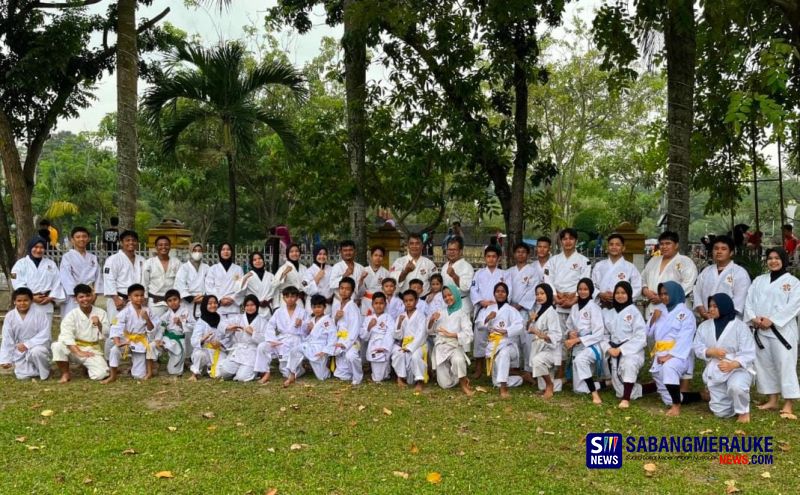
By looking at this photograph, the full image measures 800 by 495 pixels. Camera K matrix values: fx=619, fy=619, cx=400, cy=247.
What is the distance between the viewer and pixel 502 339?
6.80 m

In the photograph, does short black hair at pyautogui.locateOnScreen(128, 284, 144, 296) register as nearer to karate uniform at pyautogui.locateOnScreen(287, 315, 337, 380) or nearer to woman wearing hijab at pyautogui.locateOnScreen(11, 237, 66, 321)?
woman wearing hijab at pyautogui.locateOnScreen(11, 237, 66, 321)

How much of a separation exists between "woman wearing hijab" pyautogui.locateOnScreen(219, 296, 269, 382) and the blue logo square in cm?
400

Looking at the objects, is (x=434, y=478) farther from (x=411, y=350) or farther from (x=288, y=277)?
(x=288, y=277)

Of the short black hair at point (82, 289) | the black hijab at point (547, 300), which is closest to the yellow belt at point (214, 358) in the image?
the short black hair at point (82, 289)

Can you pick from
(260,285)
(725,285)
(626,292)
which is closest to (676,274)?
(725,285)

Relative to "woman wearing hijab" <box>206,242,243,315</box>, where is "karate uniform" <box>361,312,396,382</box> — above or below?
below

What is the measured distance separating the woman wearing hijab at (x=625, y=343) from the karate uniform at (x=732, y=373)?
1.82 ft

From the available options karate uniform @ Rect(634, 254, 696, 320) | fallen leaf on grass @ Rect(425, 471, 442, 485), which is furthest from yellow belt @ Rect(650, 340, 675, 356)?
fallen leaf on grass @ Rect(425, 471, 442, 485)

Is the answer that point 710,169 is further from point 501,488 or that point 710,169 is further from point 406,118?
point 501,488

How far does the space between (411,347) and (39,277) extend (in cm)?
467

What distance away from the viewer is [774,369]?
19.4 feet

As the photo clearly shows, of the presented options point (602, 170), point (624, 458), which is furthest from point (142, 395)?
point (602, 170)

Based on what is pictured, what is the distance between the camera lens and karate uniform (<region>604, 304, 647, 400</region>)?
6.16 m

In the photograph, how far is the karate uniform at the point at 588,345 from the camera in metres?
6.45
